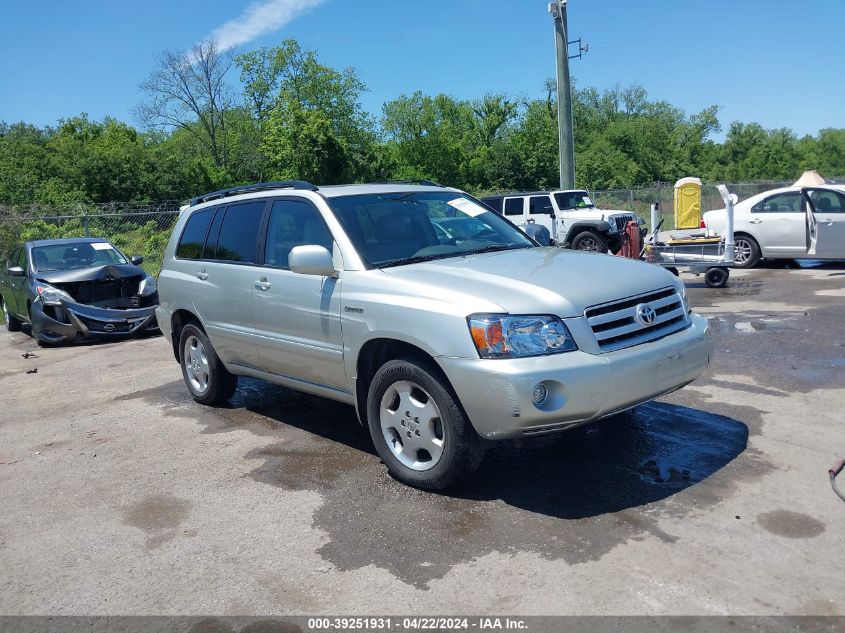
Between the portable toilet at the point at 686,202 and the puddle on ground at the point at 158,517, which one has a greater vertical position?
the portable toilet at the point at 686,202

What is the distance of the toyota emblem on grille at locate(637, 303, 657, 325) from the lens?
4.29 metres

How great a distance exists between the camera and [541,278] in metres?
4.39

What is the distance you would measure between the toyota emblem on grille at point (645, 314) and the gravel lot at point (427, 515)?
96cm

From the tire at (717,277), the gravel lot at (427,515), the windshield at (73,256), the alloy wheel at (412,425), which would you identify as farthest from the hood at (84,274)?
the tire at (717,277)

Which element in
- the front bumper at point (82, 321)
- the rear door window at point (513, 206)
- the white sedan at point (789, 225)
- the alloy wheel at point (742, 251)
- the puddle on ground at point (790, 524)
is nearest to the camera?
the puddle on ground at point (790, 524)

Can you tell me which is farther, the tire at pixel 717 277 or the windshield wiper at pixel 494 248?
the tire at pixel 717 277

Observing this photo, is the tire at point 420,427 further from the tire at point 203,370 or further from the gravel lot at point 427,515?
the tire at point 203,370

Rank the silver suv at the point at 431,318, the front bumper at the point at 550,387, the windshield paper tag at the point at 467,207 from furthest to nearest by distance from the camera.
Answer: the windshield paper tag at the point at 467,207
the silver suv at the point at 431,318
the front bumper at the point at 550,387

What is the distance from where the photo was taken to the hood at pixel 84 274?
11.4 meters

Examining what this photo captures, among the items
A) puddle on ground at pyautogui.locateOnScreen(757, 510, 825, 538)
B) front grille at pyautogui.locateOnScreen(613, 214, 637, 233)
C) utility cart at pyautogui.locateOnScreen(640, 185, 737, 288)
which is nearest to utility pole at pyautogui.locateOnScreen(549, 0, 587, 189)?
front grille at pyautogui.locateOnScreen(613, 214, 637, 233)

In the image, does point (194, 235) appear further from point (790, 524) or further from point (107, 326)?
point (107, 326)

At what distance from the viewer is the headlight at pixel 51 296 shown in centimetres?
1127

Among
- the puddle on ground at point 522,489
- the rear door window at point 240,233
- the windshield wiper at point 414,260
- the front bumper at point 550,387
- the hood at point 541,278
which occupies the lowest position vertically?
the puddle on ground at point 522,489

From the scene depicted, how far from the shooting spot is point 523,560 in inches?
141
